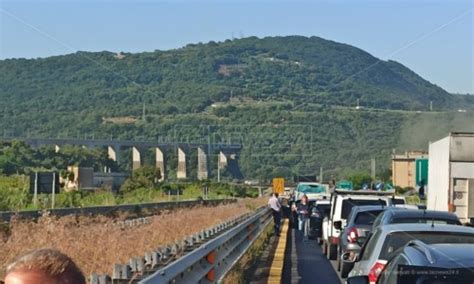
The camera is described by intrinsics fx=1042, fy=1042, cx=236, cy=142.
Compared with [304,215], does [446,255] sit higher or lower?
higher

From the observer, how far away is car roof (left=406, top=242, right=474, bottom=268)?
7.21 m

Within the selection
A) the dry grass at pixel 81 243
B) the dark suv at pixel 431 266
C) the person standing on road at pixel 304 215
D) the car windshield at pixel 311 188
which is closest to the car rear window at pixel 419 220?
the dry grass at pixel 81 243

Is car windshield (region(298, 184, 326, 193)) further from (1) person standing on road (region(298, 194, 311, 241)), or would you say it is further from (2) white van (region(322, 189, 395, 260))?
(2) white van (region(322, 189, 395, 260))

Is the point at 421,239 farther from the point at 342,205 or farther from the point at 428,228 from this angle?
the point at 342,205

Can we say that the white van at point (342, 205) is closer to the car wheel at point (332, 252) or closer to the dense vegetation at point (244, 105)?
the car wheel at point (332, 252)

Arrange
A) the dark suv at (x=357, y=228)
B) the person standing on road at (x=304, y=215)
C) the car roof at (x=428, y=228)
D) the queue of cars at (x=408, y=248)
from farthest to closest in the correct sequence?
the person standing on road at (x=304, y=215) < the dark suv at (x=357, y=228) < the car roof at (x=428, y=228) < the queue of cars at (x=408, y=248)

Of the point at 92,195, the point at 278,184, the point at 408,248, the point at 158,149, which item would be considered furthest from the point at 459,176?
the point at 278,184

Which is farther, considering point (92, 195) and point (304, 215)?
point (92, 195)

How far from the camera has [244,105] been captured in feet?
298

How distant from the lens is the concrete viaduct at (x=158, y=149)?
46.6 meters

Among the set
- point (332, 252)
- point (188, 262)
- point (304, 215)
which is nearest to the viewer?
point (188, 262)

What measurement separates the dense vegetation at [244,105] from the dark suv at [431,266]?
33.3 meters

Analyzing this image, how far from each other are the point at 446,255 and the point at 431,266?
16.1 inches

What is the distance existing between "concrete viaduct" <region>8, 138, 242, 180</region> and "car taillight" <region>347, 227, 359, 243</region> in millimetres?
25321
